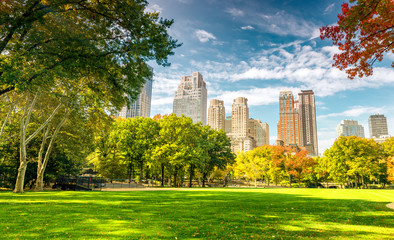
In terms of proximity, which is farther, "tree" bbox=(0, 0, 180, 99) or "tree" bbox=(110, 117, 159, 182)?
"tree" bbox=(110, 117, 159, 182)

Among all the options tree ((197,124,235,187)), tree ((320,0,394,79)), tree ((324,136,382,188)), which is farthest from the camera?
tree ((324,136,382,188))

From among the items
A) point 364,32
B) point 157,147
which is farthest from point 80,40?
→ point 157,147

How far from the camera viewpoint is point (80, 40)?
976 centimetres

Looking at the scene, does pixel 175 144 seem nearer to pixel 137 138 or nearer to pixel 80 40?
pixel 137 138

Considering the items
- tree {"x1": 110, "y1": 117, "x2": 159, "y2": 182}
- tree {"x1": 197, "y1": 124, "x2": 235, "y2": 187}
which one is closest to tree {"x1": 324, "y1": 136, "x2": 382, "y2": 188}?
tree {"x1": 197, "y1": 124, "x2": 235, "y2": 187}

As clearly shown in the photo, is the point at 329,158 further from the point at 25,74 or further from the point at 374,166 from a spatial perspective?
the point at 25,74

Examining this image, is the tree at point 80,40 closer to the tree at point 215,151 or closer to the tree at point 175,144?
the tree at point 175,144

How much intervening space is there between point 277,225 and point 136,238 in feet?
16.2

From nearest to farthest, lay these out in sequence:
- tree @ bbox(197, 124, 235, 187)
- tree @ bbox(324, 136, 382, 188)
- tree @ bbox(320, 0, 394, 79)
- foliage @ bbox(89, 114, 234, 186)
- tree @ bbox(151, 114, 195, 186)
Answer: tree @ bbox(320, 0, 394, 79) < tree @ bbox(151, 114, 195, 186) < foliage @ bbox(89, 114, 234, 186) < tree @ bbox(197, 124, 235, 187) < tree @ bbox(324, 136, 382, 188)

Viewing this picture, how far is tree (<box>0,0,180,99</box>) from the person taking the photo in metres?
9.26

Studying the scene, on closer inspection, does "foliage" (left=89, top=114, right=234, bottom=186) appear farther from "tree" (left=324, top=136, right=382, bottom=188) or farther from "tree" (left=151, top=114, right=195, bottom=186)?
"tree" (left=324, top=136, right=382, bottom=188)

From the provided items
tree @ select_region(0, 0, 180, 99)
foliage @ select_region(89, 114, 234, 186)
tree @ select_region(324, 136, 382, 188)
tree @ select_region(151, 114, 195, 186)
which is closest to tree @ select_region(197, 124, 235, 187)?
foliage @ select_region(89, 114, 234, 186)

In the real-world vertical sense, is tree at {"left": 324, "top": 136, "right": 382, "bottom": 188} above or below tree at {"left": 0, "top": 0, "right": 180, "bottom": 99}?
below

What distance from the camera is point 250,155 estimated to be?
6141 cm
